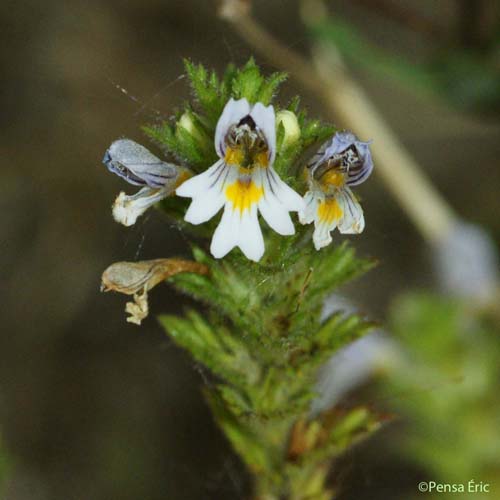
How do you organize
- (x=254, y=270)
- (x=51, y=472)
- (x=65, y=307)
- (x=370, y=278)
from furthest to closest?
(x=370, y=278), (x=65, y=307), (x=51, y=472), (x=254, y=270)

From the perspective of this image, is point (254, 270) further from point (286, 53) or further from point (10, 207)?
point (10, 207)

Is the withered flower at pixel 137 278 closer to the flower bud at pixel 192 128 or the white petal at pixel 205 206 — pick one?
the white petal at pixel 205 206

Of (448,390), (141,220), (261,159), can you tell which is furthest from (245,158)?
(141,220)

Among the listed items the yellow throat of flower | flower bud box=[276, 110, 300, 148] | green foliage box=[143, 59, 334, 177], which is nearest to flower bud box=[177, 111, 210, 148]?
green foliage box=[143, 59, 334, 177]

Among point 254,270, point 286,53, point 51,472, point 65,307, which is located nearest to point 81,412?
point 51,472

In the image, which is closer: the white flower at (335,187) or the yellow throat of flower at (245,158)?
the white flower at (335,187)

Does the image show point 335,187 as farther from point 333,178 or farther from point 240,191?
point 240,191

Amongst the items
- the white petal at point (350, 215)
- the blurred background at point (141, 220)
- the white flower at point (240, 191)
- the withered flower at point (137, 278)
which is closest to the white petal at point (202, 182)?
the white flower at point (240, 191)

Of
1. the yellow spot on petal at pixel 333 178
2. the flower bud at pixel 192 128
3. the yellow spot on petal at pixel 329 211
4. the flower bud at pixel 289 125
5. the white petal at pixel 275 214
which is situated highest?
the flower bud at pixel 192 128
